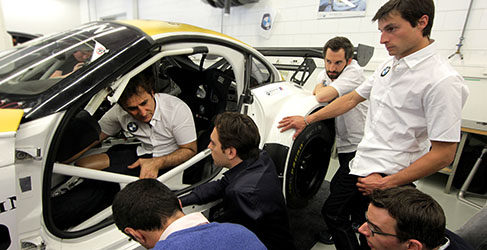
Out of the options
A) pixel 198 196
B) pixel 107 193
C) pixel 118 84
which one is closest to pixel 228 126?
pixel 198 196

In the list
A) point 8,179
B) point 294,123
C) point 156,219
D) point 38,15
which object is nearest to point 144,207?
point 156,219

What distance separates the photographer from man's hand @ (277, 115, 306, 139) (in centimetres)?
191

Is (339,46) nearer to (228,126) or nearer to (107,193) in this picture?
(228,126)

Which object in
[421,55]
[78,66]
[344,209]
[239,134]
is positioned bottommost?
[344,209]

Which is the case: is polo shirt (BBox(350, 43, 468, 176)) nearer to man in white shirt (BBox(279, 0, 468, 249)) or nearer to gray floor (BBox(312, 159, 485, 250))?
man in white shirt (BBox(279, 0, 468, 249))

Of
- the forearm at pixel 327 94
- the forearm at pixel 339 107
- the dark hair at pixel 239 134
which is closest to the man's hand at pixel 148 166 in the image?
the dark hair at pixel 239 134

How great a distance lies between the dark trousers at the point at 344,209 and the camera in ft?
5.42

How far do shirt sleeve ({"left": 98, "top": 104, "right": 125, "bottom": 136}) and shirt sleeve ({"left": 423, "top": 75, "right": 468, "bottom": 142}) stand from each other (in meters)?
1.93

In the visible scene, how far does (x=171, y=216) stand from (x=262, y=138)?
45.1 inches

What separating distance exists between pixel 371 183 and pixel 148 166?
4.46 feet

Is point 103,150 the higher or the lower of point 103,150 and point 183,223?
the lower

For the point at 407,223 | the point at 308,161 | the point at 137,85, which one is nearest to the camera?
the point at 407,223

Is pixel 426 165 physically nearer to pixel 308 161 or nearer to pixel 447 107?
pixel 447 107

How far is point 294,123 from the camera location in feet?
6.26
